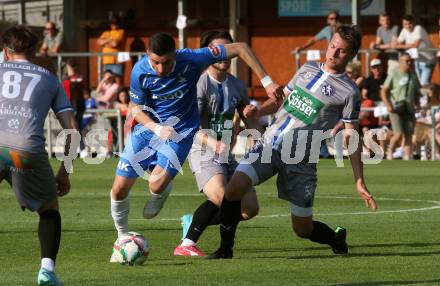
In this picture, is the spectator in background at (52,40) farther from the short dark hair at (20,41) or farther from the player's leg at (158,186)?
the short dark hair at (20,41)

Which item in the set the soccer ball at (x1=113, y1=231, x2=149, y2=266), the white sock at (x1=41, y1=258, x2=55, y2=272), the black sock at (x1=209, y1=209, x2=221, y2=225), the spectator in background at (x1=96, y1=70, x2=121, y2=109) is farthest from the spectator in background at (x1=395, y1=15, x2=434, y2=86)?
the white sock at (x1=41, y1=258, x2=55, y2=272)

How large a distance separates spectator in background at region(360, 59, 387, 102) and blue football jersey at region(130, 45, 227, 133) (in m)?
14.5

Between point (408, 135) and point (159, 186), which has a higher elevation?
point (159, 186)

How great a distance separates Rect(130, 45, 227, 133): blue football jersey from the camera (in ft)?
38.3

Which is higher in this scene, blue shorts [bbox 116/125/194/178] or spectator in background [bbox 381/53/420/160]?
blue shorts [bbox 116/125/194/178]

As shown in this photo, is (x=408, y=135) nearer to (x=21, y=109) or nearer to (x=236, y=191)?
(x=236, y=191)

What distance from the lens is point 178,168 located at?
12.0m

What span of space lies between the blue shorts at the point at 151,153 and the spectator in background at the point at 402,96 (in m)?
13.3

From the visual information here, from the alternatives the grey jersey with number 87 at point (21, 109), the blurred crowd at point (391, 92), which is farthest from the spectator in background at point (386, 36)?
the grey jersey with number 87 at point (21, 109)

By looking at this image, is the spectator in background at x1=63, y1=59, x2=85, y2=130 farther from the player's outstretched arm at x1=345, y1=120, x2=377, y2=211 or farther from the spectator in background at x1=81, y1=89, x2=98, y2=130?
the player's outstretched arm at x1=345, y1=120, x2=377, y2=211

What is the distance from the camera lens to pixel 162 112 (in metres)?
11.9

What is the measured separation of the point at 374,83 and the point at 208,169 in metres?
14.4

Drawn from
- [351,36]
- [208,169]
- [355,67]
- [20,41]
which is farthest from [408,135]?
[20,41]

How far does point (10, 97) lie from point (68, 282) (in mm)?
1595
